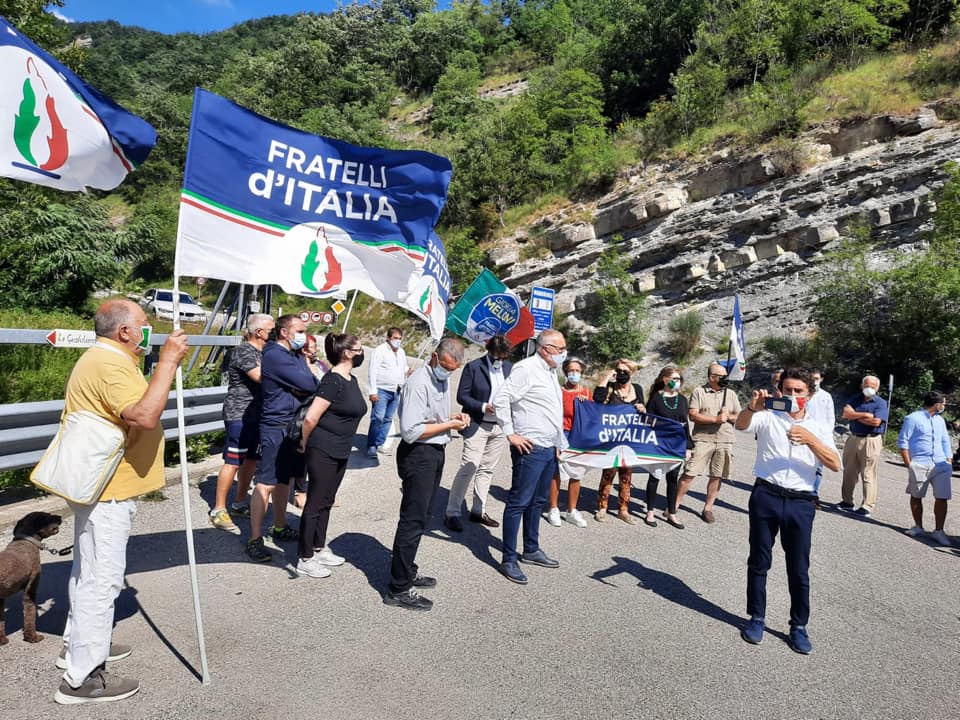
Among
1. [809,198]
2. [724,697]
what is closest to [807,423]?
[724,697]

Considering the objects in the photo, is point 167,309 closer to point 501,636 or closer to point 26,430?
point 26,430

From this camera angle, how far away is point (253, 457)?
230 inches

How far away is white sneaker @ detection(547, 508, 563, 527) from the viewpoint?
6723mm

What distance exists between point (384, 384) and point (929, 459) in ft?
23.0

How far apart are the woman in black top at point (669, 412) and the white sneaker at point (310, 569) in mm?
3878

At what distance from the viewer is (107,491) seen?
312 centimetres

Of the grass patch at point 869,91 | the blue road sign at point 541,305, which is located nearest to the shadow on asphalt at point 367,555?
the blue road sign at point 541,305

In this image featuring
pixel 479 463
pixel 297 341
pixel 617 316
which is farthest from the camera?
pixel 617 316

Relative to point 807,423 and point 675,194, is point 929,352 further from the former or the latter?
point 807,423

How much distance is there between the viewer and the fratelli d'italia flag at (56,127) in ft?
12.7

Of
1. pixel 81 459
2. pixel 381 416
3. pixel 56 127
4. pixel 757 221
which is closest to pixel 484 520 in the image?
pixel 381 416

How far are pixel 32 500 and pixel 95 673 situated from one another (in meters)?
3.07

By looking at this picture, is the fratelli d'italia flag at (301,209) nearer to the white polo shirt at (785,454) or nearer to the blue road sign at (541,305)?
the white polo shirt at (785,454)

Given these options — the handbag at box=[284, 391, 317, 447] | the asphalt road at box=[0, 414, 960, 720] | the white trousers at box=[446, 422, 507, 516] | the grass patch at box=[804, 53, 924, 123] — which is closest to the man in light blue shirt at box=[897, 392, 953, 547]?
the asphalt road at box=[0, 414, 960, 720]
